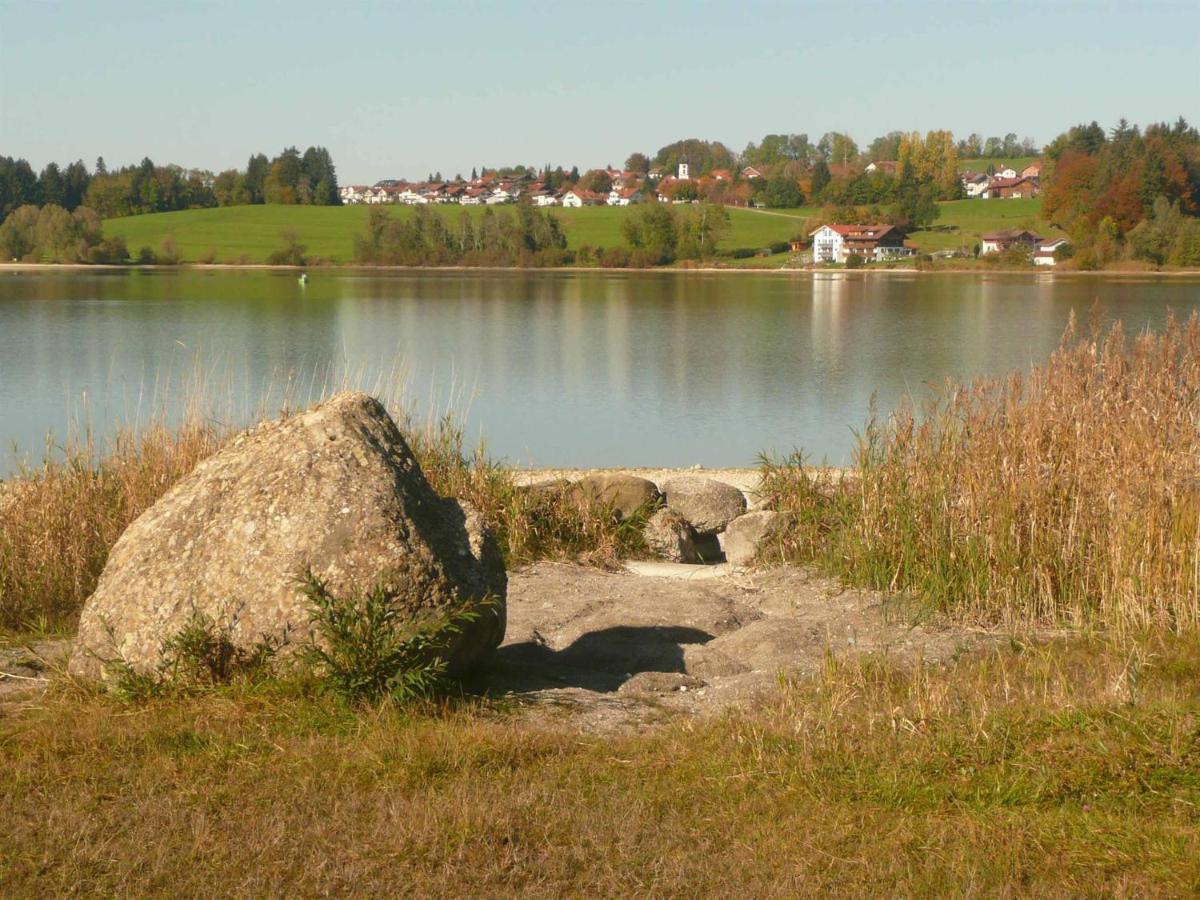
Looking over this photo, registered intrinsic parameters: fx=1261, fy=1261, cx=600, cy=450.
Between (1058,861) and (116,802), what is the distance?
3301 mm

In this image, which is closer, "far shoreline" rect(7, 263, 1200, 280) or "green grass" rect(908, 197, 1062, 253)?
"far shoreline" rect(7, 263, 1200, 280)

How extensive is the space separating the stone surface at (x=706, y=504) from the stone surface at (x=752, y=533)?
2.88 ft

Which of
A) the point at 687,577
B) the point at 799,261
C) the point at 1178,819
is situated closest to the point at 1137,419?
the point at 687,577

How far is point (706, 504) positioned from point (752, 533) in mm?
1341

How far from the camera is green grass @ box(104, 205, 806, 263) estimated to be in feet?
379

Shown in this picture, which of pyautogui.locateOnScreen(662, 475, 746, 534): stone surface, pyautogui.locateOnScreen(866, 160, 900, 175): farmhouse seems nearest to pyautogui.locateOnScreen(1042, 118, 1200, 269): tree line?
pyautogui.locateOnScreen(866, 160, 900, 175): farmhouse

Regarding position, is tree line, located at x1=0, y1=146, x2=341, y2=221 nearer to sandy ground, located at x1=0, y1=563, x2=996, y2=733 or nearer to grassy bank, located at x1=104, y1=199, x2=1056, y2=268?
grassy bank, located at x1=104, y1=199, x2=1056, y2=268

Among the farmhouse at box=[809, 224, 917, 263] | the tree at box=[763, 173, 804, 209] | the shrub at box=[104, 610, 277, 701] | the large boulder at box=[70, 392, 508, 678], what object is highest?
the tree at box=[763, 173, 804, 209]

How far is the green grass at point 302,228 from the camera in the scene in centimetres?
11544

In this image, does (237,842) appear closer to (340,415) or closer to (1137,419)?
(340,415)

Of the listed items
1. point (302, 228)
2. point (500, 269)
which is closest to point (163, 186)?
point (302, 228)

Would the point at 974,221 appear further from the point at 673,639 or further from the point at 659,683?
the point at 659,683

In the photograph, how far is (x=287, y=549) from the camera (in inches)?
234

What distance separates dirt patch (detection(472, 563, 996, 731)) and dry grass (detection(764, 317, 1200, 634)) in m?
0.43
